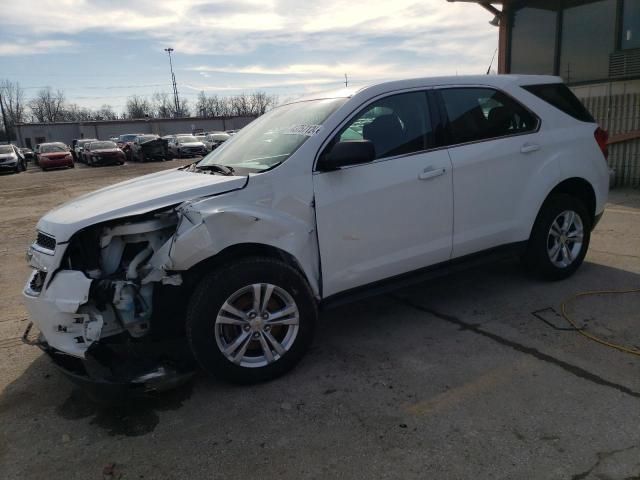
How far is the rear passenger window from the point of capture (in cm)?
405

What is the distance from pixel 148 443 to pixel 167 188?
5.26 ft

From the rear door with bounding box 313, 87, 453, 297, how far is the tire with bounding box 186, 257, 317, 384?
0.32 meters

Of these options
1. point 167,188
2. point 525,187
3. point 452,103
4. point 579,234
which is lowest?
point 579,234

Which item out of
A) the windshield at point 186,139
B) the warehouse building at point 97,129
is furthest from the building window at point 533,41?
the warehouse building at point 97,129

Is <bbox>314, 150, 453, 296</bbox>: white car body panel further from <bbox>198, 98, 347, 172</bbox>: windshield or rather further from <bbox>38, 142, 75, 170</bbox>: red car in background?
<bbox>38, 142, 75, 170</bbox>: red car in background

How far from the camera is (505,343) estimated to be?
3678 mm

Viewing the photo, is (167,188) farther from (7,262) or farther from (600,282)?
(7,262)

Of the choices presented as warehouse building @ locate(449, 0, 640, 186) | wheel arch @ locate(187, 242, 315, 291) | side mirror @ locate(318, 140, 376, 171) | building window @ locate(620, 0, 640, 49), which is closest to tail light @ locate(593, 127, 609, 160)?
side mirror @ locate(318, 140, 376, 171)

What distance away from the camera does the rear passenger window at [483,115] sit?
4047mm

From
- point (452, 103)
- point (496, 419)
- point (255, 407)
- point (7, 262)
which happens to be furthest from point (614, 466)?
point (7, 262)

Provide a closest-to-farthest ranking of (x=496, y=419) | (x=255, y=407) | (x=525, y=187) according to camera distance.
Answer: (x=496, y=419), (x=255, y=407), (x=525, y=187)

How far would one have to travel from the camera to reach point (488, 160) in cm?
412

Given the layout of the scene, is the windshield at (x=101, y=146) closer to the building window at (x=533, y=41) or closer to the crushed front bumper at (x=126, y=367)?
the building window at (x=533, y=41)

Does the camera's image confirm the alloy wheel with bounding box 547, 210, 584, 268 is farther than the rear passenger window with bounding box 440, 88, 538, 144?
Yes
